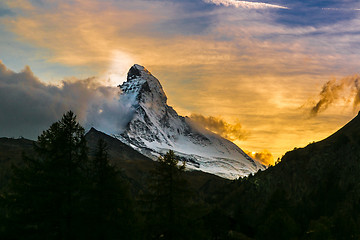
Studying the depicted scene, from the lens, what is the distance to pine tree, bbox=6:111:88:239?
26.5 metres

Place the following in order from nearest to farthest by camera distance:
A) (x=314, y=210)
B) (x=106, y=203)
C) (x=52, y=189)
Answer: (x=52, y=189)
(x=106, y=203)
(x=314, y=210)

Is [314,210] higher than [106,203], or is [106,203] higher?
[314,210]

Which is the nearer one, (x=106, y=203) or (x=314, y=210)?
(x=106, y=203)

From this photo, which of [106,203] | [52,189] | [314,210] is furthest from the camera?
[314,210]

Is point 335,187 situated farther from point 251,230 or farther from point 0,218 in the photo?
point 0,218

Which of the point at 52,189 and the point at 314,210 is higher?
the point at 314,210

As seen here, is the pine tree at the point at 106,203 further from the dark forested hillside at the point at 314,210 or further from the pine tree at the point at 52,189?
the dark forested hillside at the point at 314,210

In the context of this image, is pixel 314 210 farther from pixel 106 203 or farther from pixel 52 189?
pixel 52 189

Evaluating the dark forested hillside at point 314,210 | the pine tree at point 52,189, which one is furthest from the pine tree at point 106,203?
the dark forested hillside at point 314,210

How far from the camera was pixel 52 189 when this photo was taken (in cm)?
2694

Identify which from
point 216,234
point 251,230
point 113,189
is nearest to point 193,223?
point 113,189

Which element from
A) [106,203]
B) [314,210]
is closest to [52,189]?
[106,203]

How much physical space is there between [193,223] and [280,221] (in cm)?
3594

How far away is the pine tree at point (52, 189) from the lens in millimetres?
26469
